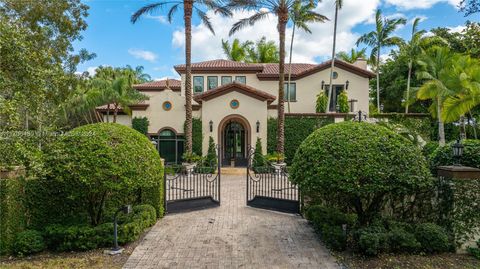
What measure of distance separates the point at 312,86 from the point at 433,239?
18.9 metres

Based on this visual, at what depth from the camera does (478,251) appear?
595 centimetres

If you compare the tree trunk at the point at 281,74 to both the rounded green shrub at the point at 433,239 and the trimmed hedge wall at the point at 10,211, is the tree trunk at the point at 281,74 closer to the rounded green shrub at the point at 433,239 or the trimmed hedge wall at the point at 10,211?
the rounded green shrub at the point at 433,239

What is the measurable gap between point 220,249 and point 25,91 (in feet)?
18.2

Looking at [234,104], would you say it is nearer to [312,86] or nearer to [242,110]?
[242,110]

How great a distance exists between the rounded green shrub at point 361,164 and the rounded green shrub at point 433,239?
3.12ft

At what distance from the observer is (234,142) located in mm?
20969

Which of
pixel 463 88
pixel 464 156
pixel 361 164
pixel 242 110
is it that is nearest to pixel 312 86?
pixel 242 110

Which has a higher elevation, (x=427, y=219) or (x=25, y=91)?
(x=25, y=91)

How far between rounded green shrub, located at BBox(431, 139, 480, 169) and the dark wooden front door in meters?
14.7

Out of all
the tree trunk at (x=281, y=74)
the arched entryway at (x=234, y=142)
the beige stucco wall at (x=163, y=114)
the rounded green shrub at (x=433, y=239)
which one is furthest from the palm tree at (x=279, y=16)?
the rounded green shrub at (x=433, y=239)

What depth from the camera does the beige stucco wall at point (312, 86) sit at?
76.8 feet

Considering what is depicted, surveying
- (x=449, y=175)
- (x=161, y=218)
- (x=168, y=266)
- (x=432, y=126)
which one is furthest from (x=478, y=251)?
(x=432, y=126)

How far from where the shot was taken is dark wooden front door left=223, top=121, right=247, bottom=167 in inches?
826

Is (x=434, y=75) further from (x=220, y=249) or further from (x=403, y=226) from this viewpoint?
(x=220, y=249)
